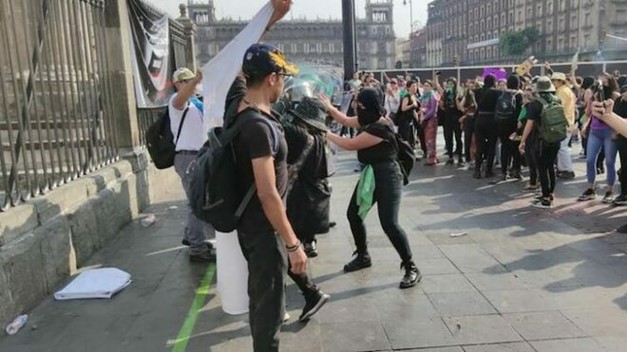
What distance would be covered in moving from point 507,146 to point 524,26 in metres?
104

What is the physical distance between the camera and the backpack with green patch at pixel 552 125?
714 centimetres

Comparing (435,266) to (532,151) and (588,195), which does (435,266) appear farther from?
(588,195)

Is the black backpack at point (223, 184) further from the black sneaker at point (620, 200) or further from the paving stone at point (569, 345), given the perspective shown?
the black sneaker at point (620, 200)

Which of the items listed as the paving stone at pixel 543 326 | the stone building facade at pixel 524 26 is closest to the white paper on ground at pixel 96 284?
the paving stone at pixel 543 326

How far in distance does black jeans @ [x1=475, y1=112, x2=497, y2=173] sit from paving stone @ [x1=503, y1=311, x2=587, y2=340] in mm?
5835

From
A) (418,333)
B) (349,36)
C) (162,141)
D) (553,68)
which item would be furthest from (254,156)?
(553,68)

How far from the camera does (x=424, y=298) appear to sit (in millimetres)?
4387

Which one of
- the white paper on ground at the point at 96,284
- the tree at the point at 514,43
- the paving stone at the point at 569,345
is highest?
the tree at the point at 514,43

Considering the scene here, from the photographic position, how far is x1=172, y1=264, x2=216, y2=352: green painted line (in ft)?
12.1

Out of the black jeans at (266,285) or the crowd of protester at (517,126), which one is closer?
the black jeans at (266,285)

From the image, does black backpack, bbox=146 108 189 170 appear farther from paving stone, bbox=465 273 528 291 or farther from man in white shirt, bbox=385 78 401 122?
man in white shirt, bbox=385 78 401 122

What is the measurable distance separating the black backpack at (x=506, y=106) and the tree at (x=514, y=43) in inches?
3789

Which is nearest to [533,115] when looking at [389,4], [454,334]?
[454,334]

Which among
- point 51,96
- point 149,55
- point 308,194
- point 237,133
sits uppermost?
point 149,55
